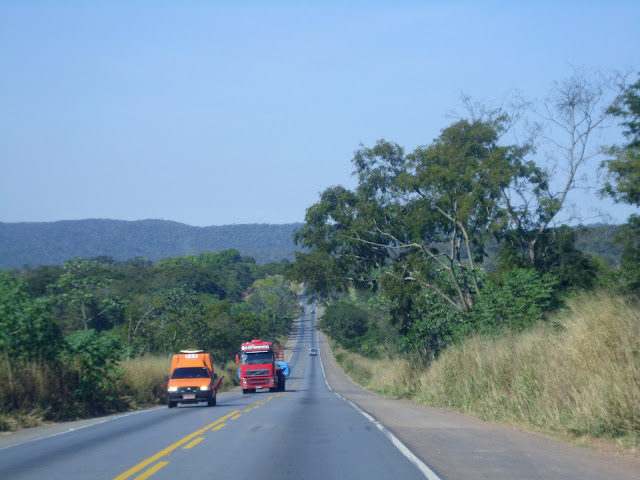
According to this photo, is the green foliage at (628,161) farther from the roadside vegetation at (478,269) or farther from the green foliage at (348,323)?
the green foliage at (348,323)

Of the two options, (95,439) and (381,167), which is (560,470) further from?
(381,167)

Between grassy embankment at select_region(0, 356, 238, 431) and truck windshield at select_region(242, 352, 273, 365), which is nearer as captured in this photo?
grassy embankment at select_region(0, 356, 238, 431)

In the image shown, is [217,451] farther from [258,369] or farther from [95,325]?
[95,325]

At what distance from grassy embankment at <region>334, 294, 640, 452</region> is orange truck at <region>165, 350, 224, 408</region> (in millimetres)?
9264

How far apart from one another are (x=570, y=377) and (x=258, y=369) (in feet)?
102


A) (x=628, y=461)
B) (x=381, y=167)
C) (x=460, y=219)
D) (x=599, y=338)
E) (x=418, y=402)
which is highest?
(x=381, y=167)

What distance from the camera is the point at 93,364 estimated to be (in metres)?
22.2

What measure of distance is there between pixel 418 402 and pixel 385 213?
13.6 m

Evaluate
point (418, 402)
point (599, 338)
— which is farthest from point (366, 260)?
point (599, 338)

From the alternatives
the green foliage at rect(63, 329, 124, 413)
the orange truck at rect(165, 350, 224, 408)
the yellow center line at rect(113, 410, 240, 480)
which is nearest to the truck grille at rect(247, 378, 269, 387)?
the orange truck at rect(165, 350, 224, 408)

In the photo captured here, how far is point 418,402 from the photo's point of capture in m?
26.6

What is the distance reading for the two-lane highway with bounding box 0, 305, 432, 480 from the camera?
30.4 ft

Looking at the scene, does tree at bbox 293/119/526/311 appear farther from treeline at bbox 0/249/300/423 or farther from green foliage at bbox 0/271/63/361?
green foliage at bbox 0/271/63/361

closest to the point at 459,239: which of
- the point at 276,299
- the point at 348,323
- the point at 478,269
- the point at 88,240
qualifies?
the point at 478,269
